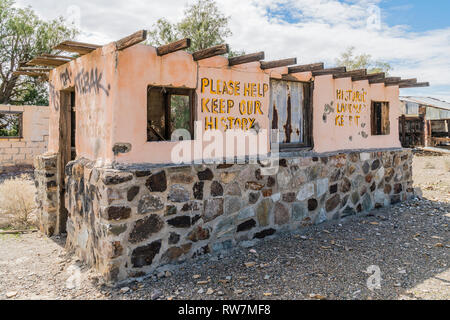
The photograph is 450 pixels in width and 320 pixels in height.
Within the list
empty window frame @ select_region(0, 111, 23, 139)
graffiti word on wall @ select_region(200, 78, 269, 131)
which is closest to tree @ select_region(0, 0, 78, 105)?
empty window frame @ select_region(0, 111, 23, 139)

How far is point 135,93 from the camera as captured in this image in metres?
4.24

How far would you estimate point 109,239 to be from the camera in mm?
3963

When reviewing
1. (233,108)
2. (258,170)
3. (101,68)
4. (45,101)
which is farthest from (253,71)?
(45,101)

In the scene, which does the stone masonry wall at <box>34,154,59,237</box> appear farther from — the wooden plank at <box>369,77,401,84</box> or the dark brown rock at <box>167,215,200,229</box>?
the wooden plank at <box>369,77,401,84</box>

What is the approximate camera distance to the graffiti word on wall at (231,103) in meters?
4.89

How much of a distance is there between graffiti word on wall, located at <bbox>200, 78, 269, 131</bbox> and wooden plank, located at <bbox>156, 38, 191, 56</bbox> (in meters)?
0.73

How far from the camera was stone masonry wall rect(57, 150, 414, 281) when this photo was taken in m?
4.04

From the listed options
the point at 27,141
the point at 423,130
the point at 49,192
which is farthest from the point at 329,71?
the point at 423,130

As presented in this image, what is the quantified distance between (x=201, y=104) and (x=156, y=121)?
109 inches

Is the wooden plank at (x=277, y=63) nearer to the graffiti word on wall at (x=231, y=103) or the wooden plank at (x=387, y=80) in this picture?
the graffiti word on wall at (x=231, y=103)

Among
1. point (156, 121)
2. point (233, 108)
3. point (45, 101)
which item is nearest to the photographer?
point (233, 108)

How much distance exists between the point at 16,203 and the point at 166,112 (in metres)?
4.02
